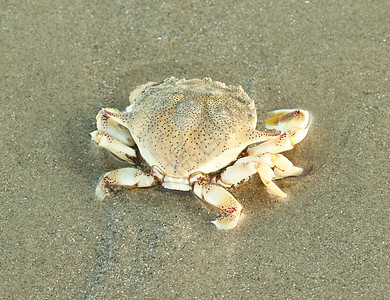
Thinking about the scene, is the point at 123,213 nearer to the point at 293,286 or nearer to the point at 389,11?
the point at 293,286

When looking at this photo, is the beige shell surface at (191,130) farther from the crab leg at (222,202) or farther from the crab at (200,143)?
the crab leg at (222,202)

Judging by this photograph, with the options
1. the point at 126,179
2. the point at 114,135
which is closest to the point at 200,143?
the point at 126,179

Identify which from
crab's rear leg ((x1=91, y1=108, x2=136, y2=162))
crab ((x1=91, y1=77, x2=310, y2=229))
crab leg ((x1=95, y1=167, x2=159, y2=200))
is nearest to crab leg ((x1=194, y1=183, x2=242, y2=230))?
crab ((x1=91, y1=77, x2=310, y2=229))

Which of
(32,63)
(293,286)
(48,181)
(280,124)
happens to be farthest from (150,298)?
(32,63)

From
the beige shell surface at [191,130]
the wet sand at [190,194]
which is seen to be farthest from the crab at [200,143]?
the wet sand at [190,194]

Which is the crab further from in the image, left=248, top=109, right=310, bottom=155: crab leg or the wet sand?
the wet sand

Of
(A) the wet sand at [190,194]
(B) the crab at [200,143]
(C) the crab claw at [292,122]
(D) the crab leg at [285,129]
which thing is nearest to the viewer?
(A) the wet sand at [190,194]
